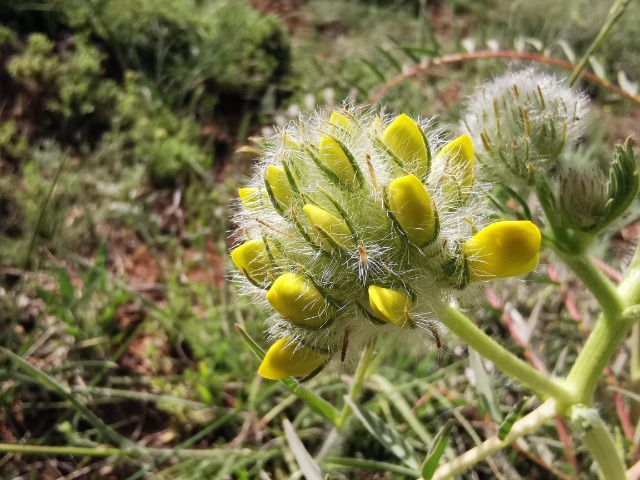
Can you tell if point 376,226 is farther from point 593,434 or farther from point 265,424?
point 265,424

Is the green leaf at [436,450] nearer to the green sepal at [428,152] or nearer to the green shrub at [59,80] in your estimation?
the green sepal at [428,152]

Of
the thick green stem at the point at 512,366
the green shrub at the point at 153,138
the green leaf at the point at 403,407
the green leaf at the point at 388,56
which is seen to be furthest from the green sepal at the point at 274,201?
the green shrub at the point at 153,138

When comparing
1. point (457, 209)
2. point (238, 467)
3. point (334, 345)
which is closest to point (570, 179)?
point (457, 209)

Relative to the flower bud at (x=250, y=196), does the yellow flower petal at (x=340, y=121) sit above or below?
above

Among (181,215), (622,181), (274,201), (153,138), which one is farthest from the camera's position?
(153,138)

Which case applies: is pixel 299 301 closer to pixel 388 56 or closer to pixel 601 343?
pixel 601 343

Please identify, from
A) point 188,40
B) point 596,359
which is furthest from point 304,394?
point 188,40

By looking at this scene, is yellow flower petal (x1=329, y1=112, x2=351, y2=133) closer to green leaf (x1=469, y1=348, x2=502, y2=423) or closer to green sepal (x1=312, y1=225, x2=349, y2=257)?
green sepal (x1=312, y1=225, x2=349, y2=257)

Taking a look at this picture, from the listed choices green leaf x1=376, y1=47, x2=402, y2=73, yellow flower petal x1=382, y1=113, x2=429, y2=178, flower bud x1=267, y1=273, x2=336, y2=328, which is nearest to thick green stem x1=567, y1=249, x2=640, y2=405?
yellow flower petal x1=382, y1=113, x2=429, y2=178
